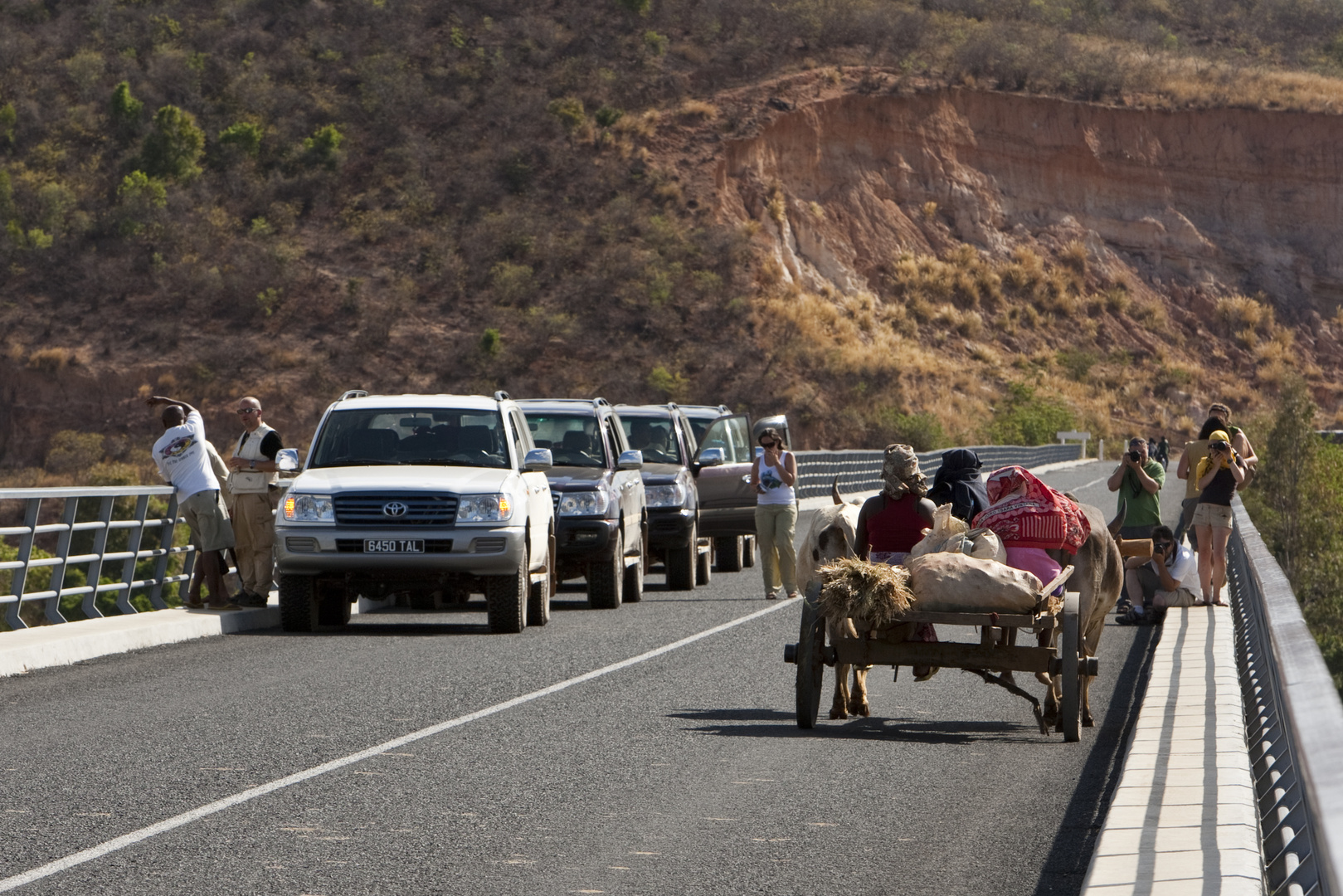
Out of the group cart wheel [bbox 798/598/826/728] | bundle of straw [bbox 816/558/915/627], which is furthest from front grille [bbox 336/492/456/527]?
bundle of straw [bbox 816/558/915/627]

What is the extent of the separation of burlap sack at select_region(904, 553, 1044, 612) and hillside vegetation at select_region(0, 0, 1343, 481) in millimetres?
56696

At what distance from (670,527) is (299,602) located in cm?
586

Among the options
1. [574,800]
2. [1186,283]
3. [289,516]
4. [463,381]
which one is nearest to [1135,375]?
[1186,283]

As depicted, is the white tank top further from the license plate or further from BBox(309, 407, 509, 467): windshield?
the license plate

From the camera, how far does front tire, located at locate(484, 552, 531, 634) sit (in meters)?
15.3

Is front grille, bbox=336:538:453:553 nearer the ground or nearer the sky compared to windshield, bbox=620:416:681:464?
nearer the ground

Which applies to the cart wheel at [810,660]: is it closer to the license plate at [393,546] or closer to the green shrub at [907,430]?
the license plate at [393,546]

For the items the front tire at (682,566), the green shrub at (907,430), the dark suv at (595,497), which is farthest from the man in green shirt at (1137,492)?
the green shrub at (907,430)

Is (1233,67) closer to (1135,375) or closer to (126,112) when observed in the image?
(1135,375)

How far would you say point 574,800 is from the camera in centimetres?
781

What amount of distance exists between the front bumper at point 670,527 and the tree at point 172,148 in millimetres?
62824

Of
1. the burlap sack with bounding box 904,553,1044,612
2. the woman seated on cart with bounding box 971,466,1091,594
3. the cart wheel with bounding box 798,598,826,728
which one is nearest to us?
the burlap sack with bounding box 904,553,1044,612

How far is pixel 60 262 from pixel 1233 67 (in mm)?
62426

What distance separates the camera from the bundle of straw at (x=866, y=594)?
9.23 metres
